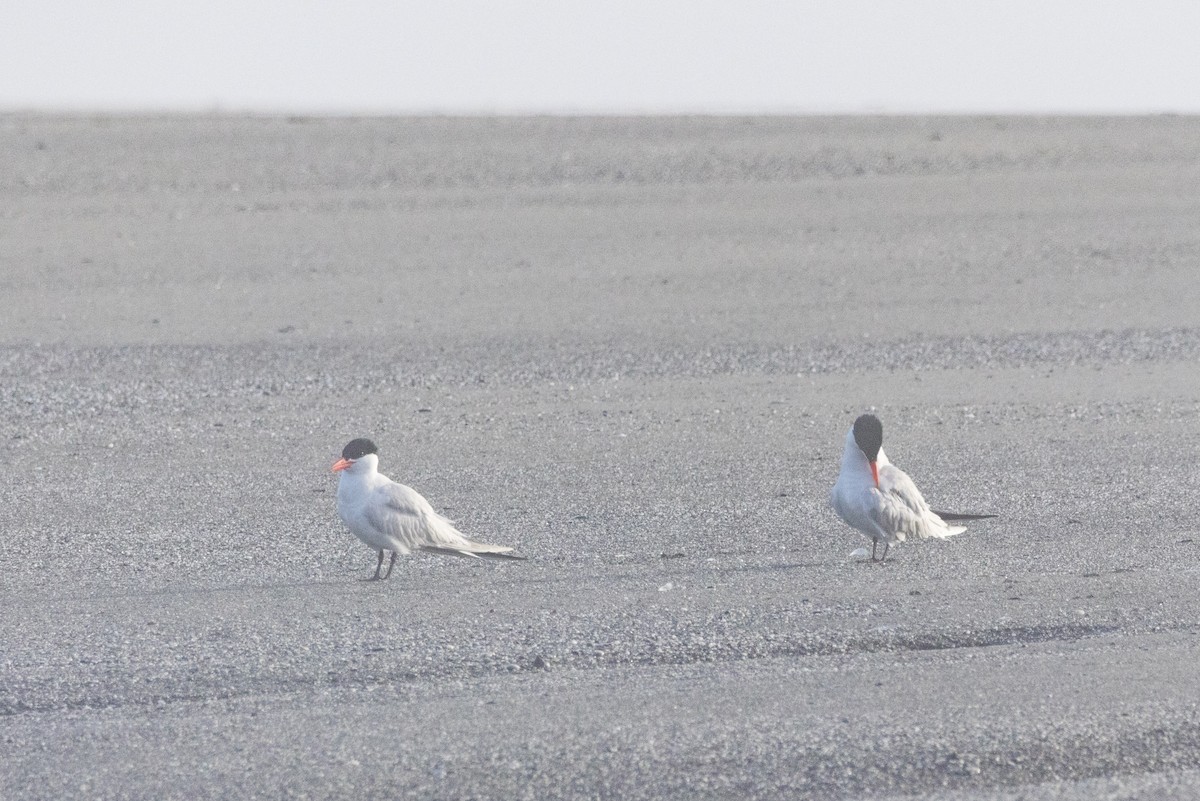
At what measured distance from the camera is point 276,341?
1524 cm

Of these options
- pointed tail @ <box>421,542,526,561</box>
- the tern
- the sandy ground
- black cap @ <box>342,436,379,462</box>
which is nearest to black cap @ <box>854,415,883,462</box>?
the tern

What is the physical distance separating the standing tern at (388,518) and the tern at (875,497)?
1596 mm

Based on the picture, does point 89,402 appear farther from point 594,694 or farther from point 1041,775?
point 1041,775

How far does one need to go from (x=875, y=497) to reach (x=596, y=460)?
295cm

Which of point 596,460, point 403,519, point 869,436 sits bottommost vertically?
point 596,460

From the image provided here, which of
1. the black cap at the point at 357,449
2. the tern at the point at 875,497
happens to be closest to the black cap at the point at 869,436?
the tern at the point at 875,497

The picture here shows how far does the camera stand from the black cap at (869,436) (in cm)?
788

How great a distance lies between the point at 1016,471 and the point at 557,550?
3274 mm

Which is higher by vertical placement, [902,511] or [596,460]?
[902,511]

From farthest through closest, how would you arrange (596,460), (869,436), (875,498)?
1. (596,460)
2. (869,436)
3. (875,498)

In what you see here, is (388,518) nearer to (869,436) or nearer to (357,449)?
(357,449)

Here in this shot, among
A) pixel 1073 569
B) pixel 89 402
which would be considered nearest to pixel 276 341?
pixel 89 402

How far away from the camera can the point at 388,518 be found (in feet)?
24.5

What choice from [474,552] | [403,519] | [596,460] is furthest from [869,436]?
[596,460]
